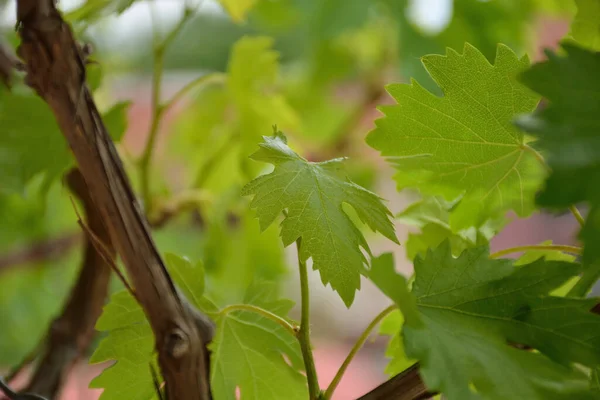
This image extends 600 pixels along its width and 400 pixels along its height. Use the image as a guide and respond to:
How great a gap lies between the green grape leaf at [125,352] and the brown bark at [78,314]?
187 mm

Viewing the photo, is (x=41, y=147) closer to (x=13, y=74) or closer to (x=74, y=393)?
(x=13, y=74)

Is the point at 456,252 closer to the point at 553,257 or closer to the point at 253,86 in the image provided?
the point at 553,257

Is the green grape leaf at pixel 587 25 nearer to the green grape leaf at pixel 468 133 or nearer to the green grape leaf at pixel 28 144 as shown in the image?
the green grape leaf at pixel 468 133

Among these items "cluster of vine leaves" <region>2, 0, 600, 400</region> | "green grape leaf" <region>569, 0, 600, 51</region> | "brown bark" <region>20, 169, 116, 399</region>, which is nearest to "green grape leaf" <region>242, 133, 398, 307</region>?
"cluster of vine leaves" <region>2, 0, 600, 400</region>

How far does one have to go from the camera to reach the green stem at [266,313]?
1.00ft

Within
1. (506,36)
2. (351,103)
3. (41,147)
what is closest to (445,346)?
(41,147)

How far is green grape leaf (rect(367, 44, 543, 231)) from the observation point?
0.96ft

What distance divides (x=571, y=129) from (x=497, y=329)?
10cm

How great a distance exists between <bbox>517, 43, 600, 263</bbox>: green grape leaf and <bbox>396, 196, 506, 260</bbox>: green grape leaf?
0.13m

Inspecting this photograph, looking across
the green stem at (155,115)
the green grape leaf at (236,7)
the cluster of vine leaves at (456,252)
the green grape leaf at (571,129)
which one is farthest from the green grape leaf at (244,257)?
the green grape leaf at (571,129)

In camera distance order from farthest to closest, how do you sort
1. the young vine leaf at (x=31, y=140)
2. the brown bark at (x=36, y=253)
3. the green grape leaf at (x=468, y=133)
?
the brown bark at (x=36, y=253), the young vine leaf at (x=31, y=140), the green grape leaf at (x=468, y=133)

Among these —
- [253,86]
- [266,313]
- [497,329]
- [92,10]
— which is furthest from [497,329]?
[253,86]

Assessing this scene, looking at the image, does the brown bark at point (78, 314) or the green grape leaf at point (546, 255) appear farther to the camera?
the brown bark at point (78, 314)

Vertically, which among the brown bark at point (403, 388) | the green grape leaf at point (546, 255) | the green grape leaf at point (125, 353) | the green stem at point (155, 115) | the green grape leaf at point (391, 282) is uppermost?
the green stem at point (155, 115)
